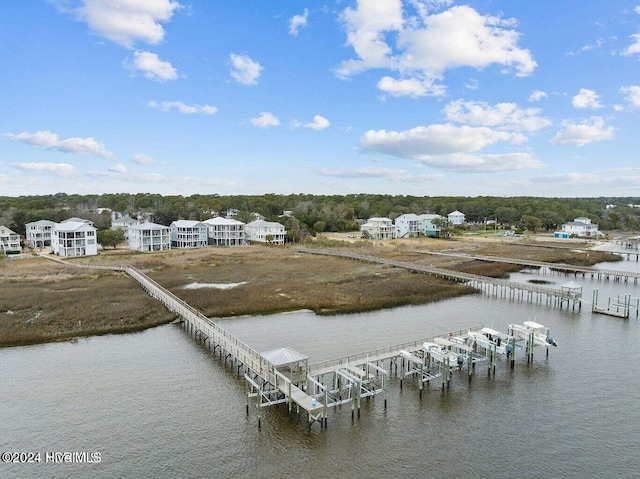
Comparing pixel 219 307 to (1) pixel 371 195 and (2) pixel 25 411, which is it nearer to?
(2) pixel 25 411

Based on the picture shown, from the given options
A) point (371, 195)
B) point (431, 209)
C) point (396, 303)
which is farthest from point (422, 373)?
point (371, 195)

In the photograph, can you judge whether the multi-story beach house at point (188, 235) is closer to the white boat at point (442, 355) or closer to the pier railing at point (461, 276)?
the pier railing at point (461, 276)

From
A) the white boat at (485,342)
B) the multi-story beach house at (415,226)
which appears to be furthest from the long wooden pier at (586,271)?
the multi-story beach house at (415,226)

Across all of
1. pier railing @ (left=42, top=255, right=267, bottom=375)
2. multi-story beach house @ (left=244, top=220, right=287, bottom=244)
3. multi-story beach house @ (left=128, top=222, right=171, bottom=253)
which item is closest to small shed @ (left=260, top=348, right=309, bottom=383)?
pier railing @ (left=42, top=255, right=267, bottom=375)

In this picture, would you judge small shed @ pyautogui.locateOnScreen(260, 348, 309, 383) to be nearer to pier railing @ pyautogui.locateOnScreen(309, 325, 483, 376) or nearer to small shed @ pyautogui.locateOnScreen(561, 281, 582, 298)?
pier railing @ pyautogui.locateOnScreen(309, 325, 483, 376)

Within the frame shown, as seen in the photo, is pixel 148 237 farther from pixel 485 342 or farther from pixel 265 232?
pixel 485 342
